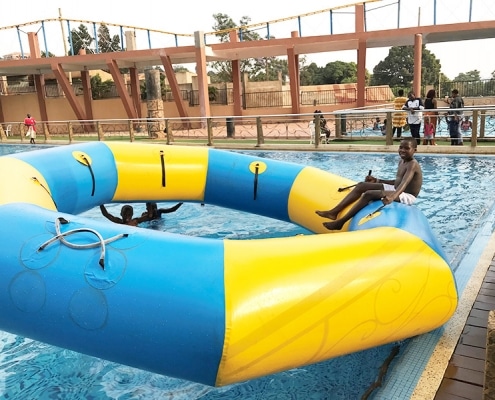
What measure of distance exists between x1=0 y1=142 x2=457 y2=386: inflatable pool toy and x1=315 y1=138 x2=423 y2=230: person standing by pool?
87 cm

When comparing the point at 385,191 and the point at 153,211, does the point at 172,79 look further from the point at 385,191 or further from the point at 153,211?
the point at 385,191

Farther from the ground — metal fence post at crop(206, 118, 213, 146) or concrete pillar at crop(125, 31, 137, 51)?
concrete pillar at crop(125, 31, 137, 51)

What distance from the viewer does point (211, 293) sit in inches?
90.3

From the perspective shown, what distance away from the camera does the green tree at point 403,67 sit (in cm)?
5253

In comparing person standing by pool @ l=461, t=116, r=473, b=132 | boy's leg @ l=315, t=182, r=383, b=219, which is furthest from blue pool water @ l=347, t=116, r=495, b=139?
boy's leg @ l=315, t=182, r=383, b=219

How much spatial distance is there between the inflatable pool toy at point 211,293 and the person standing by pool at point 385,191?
866 millimetres

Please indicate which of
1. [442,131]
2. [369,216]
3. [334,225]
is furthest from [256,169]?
[442,131]

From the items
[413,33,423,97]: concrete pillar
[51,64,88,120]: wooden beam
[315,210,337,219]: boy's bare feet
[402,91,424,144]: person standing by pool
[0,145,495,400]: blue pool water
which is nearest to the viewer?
[0,145,495,400]: blue pool water

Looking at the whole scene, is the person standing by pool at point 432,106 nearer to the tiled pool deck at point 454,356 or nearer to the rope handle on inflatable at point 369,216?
the tiled pool deck at point 454,356

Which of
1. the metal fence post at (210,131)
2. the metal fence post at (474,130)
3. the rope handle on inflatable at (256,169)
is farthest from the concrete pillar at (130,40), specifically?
the rope handle on inflatable at (256,169)

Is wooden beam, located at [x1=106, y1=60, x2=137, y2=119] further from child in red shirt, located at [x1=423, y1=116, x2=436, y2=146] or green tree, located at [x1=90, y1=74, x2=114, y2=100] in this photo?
child in red shirt, located at [x1=423, y1=116, x2=436, y2=146]

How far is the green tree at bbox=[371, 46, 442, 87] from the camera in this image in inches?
2068

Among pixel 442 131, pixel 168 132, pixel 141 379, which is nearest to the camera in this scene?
pixel 141 379

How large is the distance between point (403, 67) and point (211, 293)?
5648 cm
